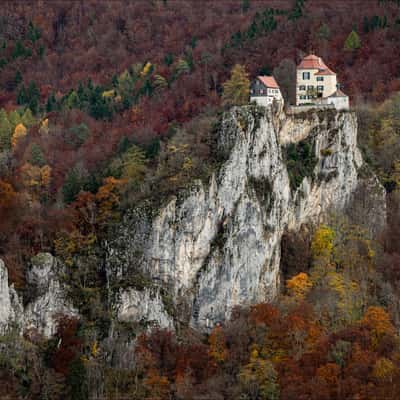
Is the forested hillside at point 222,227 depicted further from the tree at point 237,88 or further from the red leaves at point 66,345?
the tree at point 237,88

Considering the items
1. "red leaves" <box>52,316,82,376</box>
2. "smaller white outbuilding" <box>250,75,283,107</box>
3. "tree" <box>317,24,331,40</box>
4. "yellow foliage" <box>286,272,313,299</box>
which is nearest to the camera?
"red leaves" <box>52,316,82,376</box>

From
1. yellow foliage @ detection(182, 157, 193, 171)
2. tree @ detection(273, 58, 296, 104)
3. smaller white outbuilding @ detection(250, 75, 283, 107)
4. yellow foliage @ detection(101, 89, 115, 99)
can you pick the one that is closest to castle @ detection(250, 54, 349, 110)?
smaller white outbuilding @ detection(250, 75, 283, 107)

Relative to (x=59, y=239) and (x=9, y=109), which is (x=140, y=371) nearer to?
(x=59, y=239)

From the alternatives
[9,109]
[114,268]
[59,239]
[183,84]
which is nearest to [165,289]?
[114,268]

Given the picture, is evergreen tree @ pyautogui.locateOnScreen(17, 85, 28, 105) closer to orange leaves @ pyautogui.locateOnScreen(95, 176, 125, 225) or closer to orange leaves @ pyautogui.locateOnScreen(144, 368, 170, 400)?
orange leaves @ pyautogui.locateOnScreen(95, 176, 125, 225)

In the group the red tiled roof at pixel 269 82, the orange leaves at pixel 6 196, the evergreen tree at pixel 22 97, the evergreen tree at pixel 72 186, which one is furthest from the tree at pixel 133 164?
the evergreen tree at pixel 22 97

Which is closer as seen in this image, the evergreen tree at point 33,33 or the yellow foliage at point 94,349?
the yellow foliage at point 94,349

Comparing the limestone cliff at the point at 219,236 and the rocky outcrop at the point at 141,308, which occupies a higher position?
the limestone cliff at the point at 219,236
